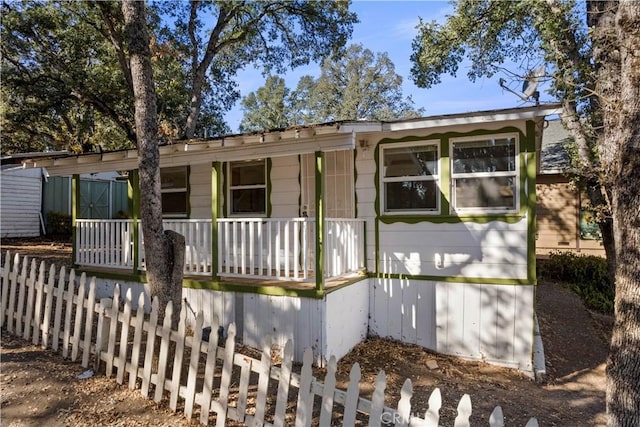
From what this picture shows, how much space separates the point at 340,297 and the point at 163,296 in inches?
103

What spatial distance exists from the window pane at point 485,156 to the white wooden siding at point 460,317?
176 centimetres

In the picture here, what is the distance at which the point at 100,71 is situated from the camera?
11.7 meters

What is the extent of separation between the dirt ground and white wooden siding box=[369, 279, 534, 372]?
0.19 meters

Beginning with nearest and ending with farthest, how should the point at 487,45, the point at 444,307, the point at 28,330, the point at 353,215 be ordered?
→ the point at 28,330 → the point at 444,307 → the point at 353,215 → the point at 487,45

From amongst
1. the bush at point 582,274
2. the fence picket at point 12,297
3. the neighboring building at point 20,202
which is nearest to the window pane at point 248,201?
the fence picket at point 12,297

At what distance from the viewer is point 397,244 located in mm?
6492

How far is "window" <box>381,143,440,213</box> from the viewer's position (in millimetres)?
6270

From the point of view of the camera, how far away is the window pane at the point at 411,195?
20.6ft

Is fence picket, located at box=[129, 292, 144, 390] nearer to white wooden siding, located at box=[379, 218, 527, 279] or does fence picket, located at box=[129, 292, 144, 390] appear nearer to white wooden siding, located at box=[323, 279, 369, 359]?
white wooden siding, located at box=[323, 279, 369, 359]

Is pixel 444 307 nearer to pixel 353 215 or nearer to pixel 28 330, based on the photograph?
pixel 353 215

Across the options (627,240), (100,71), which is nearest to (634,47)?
(627,240)

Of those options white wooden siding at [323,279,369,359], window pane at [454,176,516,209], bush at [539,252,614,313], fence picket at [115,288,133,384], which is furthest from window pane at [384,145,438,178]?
bush at [539,252,614,313]

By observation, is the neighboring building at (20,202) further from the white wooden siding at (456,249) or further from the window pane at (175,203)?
the white wooden siding at (456,249)

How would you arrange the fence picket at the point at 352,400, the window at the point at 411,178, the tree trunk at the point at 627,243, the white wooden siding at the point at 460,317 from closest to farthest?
the tree trunk at the point at 627,243
the fence picket at the point at 352,400
the white wooden siding at the point at 460,317
the window at the point at 411,178
